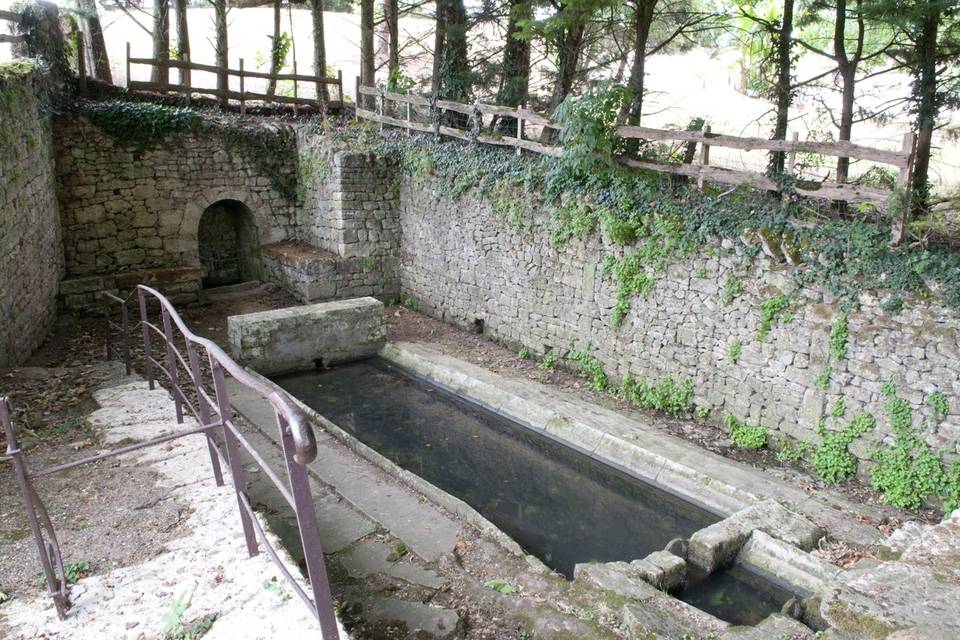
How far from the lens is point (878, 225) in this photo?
651 cm

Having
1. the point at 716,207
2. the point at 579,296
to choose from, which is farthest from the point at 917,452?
the point at 579,296

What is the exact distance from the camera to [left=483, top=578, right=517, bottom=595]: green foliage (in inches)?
170

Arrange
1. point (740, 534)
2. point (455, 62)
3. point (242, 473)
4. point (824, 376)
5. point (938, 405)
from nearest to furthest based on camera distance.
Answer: point (242, 473) < point (740, 534) < point (938, 405) < point (824, 376) < point (455, 62)

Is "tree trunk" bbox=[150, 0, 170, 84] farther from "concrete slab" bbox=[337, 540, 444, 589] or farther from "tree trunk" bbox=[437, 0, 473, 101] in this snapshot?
"concrete slab" bbox=[337, 540, 444, 589]

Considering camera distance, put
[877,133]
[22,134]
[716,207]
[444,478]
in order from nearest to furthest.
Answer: [444,478]
[716,207]
[22,134]
[877,133]

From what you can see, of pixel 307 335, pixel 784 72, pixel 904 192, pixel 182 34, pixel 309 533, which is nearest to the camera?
pixel 309 533

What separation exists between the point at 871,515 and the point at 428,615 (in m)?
4.29

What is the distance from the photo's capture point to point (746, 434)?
295 inches

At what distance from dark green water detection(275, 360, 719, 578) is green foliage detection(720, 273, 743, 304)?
229 cm

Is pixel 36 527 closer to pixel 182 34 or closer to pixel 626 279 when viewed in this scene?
pixel 626 279

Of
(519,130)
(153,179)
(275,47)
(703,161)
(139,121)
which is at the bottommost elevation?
(153,179)

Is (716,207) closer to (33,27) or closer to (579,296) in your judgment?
(579,296)

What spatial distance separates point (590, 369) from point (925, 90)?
5.36 m

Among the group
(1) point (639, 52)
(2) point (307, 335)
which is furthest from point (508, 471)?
(1) point (639, 52)
